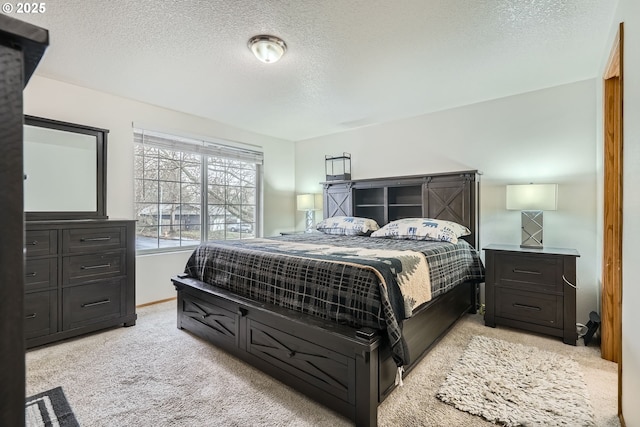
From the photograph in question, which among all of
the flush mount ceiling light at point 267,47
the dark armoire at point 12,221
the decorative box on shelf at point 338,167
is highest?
the flush mount ceiling light at point 267,47

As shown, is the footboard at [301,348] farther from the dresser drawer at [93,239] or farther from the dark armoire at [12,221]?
the dark armoire at [12,221]

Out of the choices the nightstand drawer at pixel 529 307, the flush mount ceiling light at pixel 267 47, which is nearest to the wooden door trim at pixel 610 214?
the nightstand drawer at pixel 529 307

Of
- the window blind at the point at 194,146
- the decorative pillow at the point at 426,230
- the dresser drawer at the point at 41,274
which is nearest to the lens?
the dresser drawer at the point at 41,274

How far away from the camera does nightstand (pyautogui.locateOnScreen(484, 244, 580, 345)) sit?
8.56 feet

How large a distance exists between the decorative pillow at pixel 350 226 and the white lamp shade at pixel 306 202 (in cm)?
83

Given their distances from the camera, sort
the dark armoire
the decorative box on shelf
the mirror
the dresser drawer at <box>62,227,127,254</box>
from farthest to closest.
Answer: the decorative box on shelf < the mirror < the dresser drawer at <box>62,227,127,254</box> < the dark armoire

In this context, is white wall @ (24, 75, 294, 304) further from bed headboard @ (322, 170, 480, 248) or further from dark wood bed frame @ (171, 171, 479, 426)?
bed headboard @ (322, 170, 480, 248)

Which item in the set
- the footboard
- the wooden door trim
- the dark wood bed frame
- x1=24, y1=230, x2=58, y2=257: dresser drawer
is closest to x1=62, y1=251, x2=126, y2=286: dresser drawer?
x1=24, y1=230, x2=58, y2=257: dresser drawer

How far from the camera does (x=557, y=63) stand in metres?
2.70

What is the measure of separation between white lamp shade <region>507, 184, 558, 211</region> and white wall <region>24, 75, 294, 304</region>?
3708 millimetres

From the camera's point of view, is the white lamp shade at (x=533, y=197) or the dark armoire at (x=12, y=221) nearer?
the dark armoire at (x=12, y=221)

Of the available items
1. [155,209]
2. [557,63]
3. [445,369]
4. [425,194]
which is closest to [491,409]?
[445,369]

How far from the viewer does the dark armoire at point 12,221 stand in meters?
0.40

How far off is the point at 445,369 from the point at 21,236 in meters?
2.46
